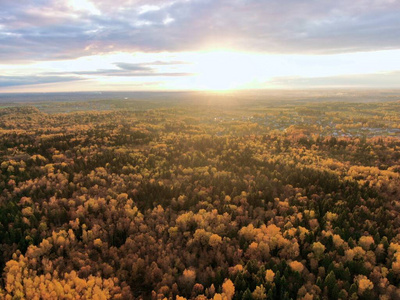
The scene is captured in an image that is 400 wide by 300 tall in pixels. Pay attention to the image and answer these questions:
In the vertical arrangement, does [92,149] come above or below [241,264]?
above

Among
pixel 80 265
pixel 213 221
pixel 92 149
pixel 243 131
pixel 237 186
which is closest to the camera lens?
pixel 80 265

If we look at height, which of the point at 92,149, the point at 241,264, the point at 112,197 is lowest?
the point at 241,264

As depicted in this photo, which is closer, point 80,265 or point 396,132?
point 80,265

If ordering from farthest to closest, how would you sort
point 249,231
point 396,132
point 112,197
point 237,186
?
point 396,132 → point 237,186 → point 112,197 → point 249,231

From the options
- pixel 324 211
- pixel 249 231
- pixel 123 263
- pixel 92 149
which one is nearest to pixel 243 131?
pixel 92 149

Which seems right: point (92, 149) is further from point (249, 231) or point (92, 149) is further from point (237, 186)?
point (249, 231)

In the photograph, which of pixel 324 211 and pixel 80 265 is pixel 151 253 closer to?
pixel 80 265
